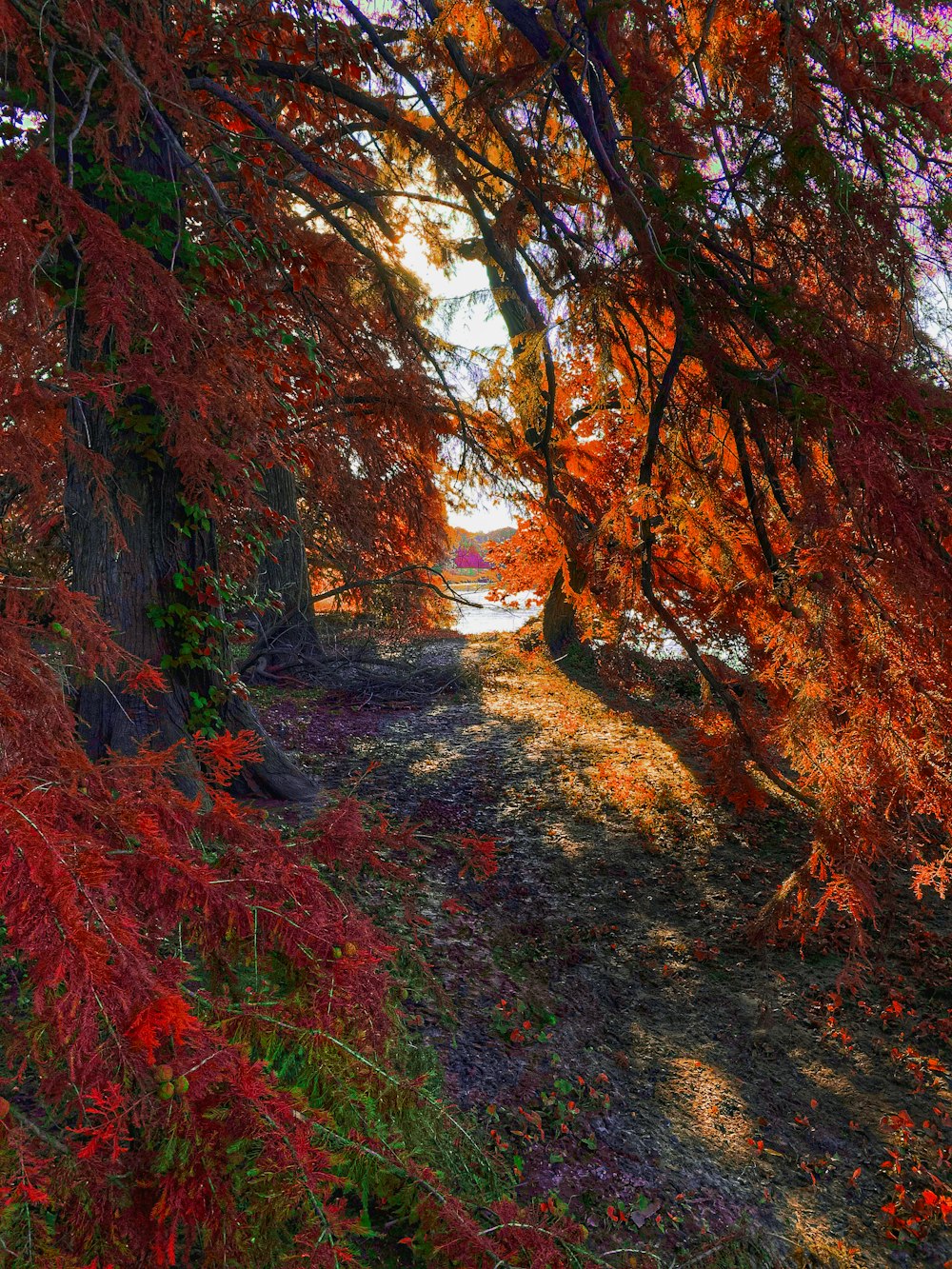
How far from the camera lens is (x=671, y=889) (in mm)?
5652

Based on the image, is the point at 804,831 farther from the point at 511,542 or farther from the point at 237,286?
the point at 511,542

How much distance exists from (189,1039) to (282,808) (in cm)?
390

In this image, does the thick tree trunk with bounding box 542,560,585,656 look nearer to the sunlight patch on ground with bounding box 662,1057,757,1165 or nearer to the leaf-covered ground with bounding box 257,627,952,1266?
the leaf-covered ground with bounding box 257,627,952,1266

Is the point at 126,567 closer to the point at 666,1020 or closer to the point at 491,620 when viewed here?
the point at 666,1020

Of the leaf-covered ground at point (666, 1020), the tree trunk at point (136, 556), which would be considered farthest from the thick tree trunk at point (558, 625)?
the tree trunk at point (136, 556)

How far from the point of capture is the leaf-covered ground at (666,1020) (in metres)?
3.02

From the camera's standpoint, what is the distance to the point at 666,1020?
4.20 metres

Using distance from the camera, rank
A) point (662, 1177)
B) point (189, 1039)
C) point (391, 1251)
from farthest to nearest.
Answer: point (662, 1177) < point (391, 1251) < point (189, 1039)

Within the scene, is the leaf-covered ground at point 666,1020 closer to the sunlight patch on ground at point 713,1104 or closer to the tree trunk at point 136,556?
the sunlight patch on ground at point 713,1104

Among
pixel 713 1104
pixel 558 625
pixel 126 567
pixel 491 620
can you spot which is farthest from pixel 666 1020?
pixel 491 620

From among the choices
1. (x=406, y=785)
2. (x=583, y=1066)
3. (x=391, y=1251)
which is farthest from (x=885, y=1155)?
(x=406, y=785)

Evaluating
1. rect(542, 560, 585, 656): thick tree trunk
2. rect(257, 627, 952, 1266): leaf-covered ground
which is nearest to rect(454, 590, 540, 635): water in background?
rect(542, 560, 585, 656): thick tree trunk

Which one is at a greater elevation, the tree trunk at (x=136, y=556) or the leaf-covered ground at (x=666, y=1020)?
the tree trunk at (x=136, y=556)

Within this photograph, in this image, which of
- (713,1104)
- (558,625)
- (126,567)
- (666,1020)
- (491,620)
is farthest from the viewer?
(491,620)
